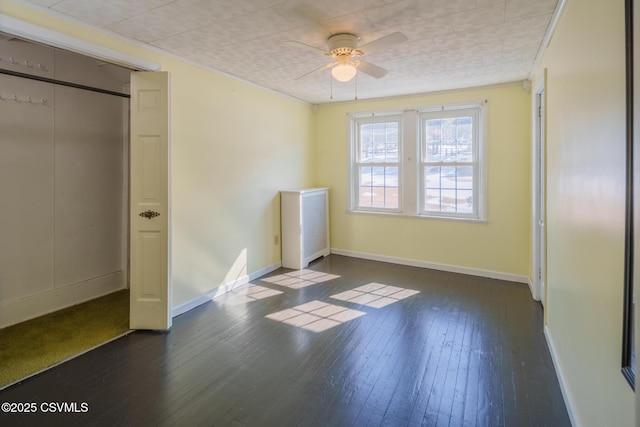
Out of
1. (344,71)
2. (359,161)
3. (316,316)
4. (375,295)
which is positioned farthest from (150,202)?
(359,161)

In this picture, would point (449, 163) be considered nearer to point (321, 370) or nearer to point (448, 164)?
point (448, 164)

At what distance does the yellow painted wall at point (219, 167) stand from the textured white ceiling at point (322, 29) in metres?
0.25

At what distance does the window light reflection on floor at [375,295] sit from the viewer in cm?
374

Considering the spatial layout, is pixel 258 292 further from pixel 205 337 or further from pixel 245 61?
pixel 245 61

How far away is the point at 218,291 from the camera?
12.9 ft

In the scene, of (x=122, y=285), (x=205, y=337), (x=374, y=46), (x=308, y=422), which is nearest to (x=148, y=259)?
(x=205, y=337)

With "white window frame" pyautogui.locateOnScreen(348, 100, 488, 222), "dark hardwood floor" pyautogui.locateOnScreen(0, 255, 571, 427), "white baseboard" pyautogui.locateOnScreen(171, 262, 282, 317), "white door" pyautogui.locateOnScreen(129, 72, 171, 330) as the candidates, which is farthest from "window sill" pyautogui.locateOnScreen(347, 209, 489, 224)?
"white door" pyautogui.locateOnScreen(129, 72, 171, 330)

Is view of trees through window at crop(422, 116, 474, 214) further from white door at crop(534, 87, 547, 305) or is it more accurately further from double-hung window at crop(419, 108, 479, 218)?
white door at crop(534, 87, 547, 305)

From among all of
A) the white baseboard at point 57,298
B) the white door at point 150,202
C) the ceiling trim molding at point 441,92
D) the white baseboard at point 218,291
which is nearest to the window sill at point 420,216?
the white baseboard at point 218,291

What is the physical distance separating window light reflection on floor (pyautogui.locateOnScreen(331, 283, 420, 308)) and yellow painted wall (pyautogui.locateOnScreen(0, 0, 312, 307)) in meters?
1.39

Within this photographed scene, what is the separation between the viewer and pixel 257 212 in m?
4.61

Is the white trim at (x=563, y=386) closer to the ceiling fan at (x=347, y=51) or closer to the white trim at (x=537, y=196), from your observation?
the white trim at (x=537, y=196)

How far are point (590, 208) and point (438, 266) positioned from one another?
11.3 ft

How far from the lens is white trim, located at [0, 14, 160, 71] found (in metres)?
2.17
